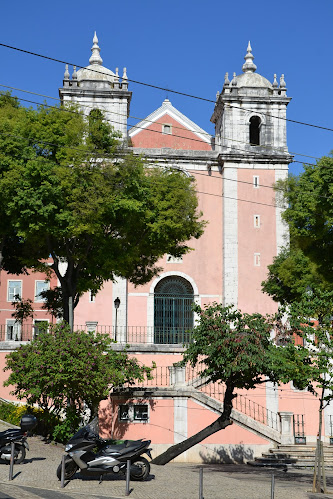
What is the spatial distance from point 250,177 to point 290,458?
64.3 feet

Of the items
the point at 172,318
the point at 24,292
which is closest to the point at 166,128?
the point at 172,318

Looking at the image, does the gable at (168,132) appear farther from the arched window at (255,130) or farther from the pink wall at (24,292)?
the pink wall at (24,292)

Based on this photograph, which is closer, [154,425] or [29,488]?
[29,488]

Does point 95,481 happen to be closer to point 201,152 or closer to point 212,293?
point 212,293

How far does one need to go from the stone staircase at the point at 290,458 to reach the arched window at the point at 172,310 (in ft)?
43.1

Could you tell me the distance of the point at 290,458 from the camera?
20719 mm

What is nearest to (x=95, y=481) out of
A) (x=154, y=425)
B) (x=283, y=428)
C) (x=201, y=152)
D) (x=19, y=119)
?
(x=154, y=425)

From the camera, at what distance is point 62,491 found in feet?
41.2

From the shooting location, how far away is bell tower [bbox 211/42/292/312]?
36219mm

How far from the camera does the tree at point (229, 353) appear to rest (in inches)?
658

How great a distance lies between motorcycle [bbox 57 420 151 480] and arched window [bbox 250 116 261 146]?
27500 millimetres

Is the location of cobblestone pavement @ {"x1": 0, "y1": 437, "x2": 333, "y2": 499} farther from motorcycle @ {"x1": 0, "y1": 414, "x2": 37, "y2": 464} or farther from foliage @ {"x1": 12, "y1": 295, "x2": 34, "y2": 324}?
foliage @ {"x1": 12, "y1": 295, "x2": 34, "y2": 324}

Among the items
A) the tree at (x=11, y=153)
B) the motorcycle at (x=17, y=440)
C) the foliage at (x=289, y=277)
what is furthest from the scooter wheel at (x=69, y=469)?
the foliage at (x=289, y=277)

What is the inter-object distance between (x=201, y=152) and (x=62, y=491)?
27344 mm
